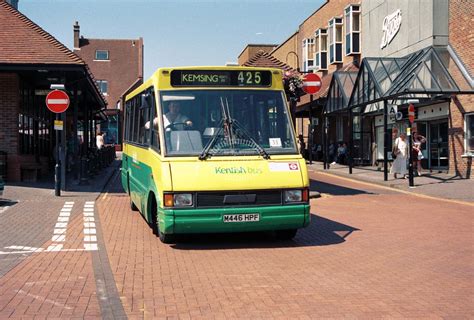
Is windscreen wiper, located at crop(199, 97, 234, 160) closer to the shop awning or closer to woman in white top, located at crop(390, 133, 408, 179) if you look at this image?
the shop awning

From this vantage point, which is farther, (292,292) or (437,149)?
(437,149)

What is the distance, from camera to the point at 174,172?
841cm

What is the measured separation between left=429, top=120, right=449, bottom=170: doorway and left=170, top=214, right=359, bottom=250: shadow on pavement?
14.5m

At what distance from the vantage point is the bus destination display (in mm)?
9305

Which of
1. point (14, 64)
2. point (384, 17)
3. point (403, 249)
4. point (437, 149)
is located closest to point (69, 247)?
point (403, 249)

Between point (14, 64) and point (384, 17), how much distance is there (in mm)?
18829

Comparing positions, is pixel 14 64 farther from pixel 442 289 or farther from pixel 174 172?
pixel 442 289

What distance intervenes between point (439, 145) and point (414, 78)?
4.60m

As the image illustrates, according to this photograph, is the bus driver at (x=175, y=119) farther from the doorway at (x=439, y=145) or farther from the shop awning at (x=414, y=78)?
the doorway at (x=439, y=145)

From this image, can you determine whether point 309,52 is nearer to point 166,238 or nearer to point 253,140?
point 253,140

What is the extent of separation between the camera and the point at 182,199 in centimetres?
831

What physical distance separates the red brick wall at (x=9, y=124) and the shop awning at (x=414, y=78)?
1260 centimetres

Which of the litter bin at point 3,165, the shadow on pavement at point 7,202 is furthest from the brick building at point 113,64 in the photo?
the shadow on pavement at point 7,202

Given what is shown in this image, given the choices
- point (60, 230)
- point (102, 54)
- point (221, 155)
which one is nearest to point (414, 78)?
point (221, 155)
